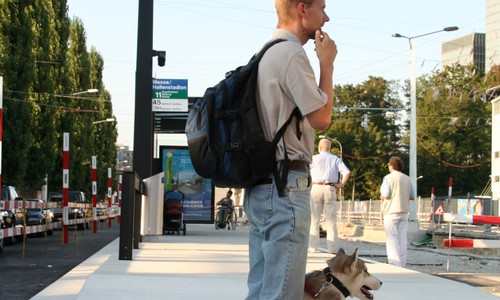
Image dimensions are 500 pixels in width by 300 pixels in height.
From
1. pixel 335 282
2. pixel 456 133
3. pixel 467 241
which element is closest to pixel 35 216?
pixel 467 241

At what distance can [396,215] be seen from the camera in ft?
41.5

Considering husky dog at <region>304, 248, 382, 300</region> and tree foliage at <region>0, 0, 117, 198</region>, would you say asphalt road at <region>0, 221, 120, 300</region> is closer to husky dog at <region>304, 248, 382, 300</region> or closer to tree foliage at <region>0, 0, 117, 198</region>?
husky dog at <region>304, 248, 382, 300</region>

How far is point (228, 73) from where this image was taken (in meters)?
3.93

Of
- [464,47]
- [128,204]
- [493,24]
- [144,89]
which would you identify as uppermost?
[493,24]

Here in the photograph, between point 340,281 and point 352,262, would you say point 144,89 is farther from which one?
point 340,281

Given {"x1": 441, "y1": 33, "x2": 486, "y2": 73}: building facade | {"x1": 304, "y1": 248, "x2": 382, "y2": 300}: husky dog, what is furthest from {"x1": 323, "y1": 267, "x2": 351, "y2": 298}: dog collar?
{"x1": 441, "y1": 33, "x2": 486, "y2": 73}: building facade

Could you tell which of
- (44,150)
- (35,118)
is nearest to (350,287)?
(35,118)

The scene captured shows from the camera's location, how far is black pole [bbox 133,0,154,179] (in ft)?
39.8

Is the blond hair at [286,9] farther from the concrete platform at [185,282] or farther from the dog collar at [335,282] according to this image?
the concrete platform at [185,282]

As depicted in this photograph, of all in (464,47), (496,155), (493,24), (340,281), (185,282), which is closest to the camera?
(340,281)

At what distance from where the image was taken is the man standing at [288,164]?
145 inches

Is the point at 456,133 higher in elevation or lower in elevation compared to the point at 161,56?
higher

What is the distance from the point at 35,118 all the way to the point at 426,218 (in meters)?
24.4

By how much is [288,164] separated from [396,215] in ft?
30.1
